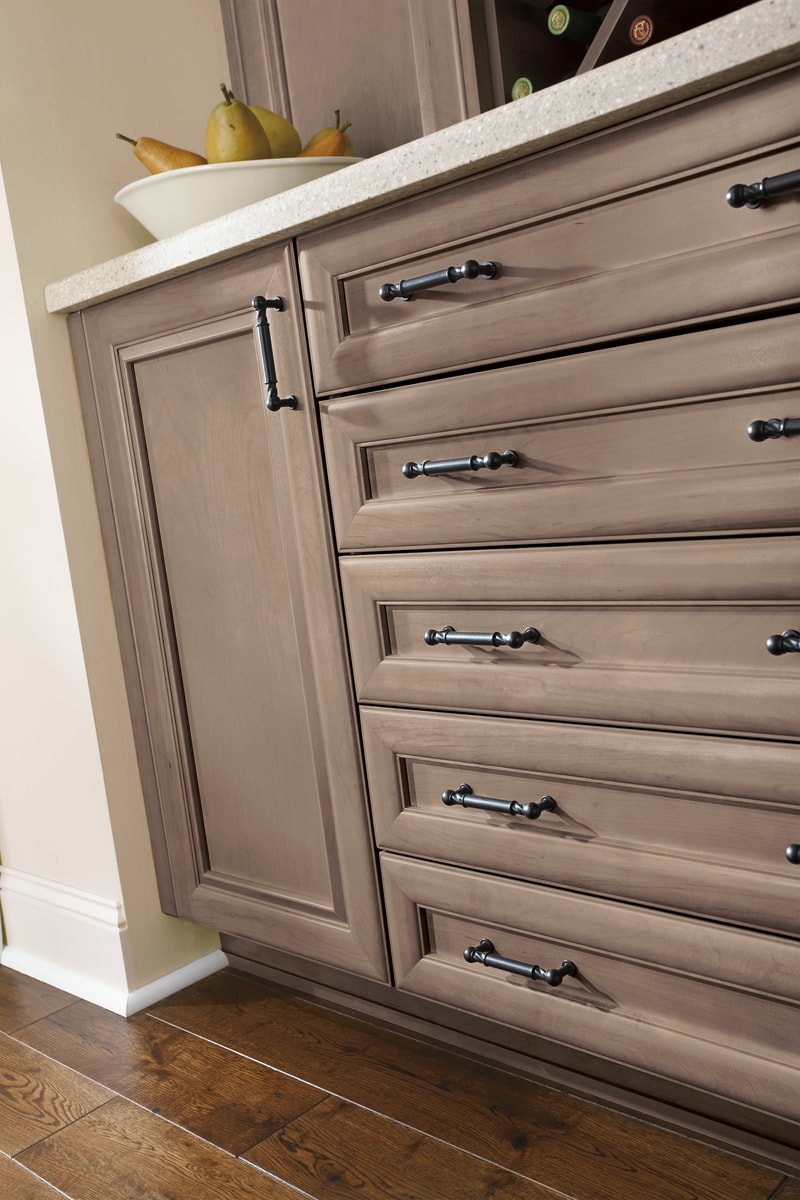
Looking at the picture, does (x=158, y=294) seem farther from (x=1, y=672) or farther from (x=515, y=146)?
(x=1, y=672)

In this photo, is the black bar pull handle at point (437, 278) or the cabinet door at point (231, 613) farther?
the cabinet door at point (231, 613)

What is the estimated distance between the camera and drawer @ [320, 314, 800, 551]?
36.1 inches

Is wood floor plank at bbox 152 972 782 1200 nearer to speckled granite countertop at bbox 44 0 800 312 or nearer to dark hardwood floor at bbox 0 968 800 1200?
dark hardwood floor at bbox 0 968 800 1200

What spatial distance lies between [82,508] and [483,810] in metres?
0.78

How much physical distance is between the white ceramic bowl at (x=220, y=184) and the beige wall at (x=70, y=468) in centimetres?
20

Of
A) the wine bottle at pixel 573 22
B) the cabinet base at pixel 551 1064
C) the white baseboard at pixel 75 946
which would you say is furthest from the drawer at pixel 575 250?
the white baseboard at pixel 75 946

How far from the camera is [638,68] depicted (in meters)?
0.91

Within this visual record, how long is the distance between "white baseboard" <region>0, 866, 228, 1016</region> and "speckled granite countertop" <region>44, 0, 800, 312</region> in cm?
96

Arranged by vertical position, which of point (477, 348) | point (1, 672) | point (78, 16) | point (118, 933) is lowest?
point (118, 933)

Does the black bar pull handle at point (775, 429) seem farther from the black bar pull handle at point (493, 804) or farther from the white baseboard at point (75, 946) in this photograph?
the white baseboard at point (75, 946)

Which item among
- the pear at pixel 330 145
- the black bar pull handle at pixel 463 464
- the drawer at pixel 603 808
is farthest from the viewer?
the pear at pixel 330 145

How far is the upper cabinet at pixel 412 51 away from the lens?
1.31 meters

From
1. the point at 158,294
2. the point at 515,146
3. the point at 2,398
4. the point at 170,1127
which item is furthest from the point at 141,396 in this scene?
the point at 170,1127

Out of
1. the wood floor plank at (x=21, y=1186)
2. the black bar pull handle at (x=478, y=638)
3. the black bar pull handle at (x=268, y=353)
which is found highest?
the black bar pull handle at (x=268, y=353)
